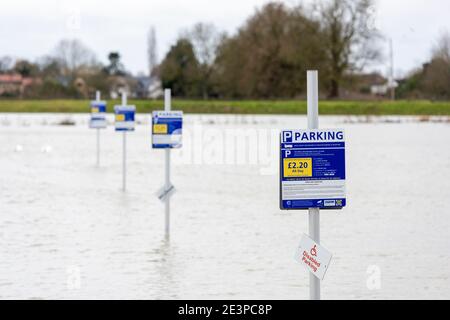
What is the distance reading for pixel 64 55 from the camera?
11806 centimetres

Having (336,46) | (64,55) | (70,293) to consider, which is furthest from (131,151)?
(64,55)

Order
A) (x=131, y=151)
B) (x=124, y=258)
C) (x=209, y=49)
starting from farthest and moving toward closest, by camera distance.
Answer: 1. (x=209, y=49)
2. (x=131, y=151)
3. (x=124, y=258)

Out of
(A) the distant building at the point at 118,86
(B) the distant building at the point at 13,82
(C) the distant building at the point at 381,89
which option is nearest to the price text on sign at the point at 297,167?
(C) the distant building at the point at 381,89

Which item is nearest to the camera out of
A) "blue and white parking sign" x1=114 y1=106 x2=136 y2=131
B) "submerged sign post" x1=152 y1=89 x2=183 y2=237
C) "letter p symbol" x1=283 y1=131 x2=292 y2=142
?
"letter p symbol" x1=283 y1=131 x2=292 y2=142

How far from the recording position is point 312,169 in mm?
7668

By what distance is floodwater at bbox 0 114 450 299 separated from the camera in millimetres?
11316

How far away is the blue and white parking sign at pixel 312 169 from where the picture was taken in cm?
766

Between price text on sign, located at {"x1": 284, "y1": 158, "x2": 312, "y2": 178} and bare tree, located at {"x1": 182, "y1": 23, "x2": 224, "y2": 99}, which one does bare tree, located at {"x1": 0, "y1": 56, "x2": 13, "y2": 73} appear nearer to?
bare tree, located at {"x1": 182, "y1": 23, "x2": 224, "y2": 99}

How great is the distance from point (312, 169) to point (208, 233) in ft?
25.4

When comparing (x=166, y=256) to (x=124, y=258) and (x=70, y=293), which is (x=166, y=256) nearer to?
(x=124, y=258)

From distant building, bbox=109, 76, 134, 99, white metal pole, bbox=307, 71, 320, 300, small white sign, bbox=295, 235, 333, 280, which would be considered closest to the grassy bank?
distant building, bbox=109, 76, 134, 99

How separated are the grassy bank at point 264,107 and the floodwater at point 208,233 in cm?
3998

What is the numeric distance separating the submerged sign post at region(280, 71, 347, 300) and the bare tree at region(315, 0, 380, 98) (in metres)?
63.7

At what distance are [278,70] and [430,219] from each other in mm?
64825
